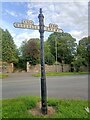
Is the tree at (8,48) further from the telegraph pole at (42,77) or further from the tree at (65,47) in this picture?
the telegraph pole at (42,77)

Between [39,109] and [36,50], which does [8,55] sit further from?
[39,109]

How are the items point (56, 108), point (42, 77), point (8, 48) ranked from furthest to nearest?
point (8, 48)
point (56, 108)
point (42, 77)

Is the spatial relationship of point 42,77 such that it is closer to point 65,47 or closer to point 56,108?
point 56,108

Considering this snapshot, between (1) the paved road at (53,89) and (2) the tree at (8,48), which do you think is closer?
(1) the paved road at (53,89)

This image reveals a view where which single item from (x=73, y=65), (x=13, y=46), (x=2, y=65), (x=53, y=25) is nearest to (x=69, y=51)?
(x=73, y=65)

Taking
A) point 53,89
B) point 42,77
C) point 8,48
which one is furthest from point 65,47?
point 42,77

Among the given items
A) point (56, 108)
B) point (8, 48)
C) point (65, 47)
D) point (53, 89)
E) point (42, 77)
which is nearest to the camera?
point (42, 77)

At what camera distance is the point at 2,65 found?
35312 millimetres

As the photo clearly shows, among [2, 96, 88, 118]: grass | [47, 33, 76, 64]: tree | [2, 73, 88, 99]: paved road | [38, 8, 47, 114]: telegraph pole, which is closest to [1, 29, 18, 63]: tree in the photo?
[47, 33, 76, 64]: tree

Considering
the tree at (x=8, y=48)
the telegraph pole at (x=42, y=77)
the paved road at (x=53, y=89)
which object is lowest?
the paved road at (x=53, y=89)

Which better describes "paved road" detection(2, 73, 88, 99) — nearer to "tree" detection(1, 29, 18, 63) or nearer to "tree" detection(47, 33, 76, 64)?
"tree" detection(1, 29, 18, 63)

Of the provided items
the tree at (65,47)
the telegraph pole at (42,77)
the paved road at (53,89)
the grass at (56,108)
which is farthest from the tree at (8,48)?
the telegraph pole at (42,77)

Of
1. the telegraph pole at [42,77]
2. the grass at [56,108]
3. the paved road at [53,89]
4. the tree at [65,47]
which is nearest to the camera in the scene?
the grass at [56,108]

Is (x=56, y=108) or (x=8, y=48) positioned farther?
(x=8, y=48)
